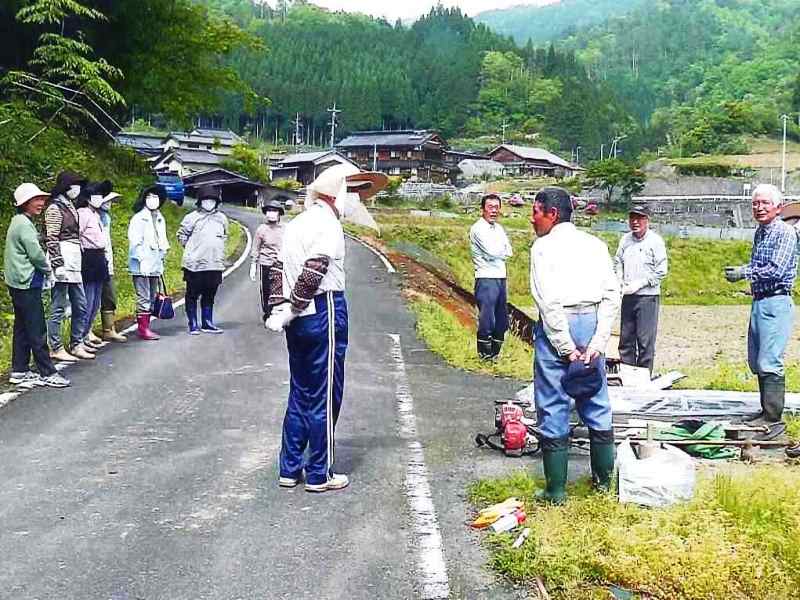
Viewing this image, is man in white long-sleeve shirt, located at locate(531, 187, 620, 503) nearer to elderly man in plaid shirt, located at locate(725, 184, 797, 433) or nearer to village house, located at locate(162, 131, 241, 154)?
elderly man in plaid shirt, located at locate(725, 184, 797, 433)

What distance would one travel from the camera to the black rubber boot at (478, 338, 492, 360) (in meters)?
10.5

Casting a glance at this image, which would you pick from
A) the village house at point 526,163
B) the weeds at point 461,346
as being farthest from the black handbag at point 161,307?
the village house at point 526,163

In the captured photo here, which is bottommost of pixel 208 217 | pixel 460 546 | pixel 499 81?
pixel 460 546

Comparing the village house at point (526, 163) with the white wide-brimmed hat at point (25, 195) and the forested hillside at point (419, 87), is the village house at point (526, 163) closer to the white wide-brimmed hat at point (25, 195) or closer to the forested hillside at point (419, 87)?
the forested hillside at point (419, 87)

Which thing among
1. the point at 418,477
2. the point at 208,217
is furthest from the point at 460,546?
the point at 208,217

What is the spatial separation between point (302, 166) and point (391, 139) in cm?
1206

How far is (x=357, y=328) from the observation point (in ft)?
43.4

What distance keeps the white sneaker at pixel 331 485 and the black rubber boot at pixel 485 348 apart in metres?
4.65

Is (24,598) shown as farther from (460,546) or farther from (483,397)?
(483,397)

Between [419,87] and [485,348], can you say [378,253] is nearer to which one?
[485,348]

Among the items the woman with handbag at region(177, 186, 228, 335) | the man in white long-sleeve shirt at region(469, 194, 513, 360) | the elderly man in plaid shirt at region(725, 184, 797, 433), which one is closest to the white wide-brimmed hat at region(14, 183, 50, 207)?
the woman with handbag at region(177, 186, 228, 335)

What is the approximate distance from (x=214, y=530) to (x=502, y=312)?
5894 mm

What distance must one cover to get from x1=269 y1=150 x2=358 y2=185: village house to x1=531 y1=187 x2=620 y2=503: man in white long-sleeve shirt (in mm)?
66056

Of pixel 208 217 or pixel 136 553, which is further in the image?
pixel 208 217
